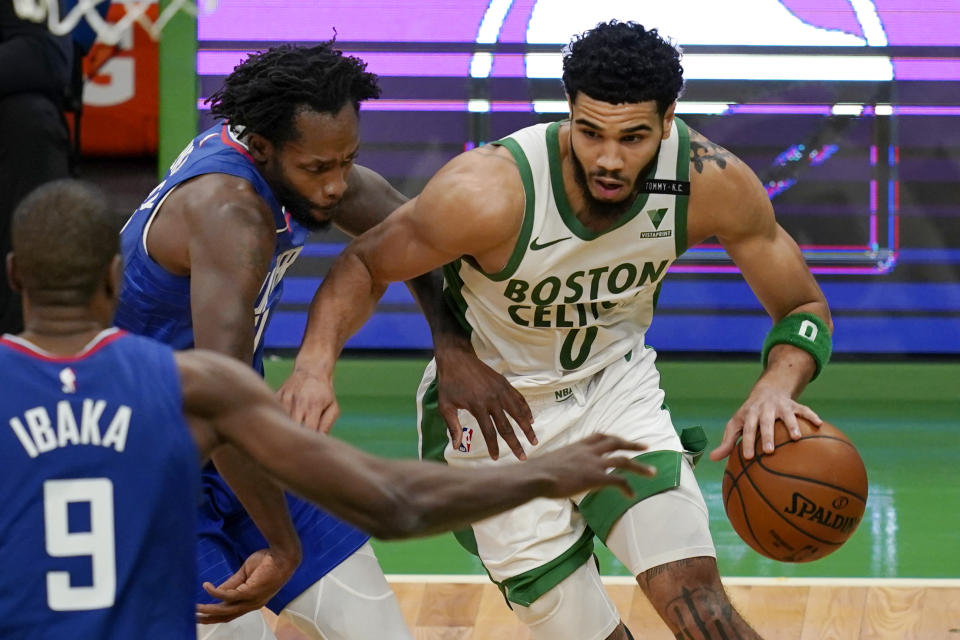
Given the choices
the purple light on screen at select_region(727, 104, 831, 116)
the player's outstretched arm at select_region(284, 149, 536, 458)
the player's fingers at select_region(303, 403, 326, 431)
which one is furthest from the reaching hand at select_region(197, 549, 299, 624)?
the purple light on screen at select_region(727, 104, 831, 116)

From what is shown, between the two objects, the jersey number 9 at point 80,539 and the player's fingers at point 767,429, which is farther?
the player's fingers at point 767,429

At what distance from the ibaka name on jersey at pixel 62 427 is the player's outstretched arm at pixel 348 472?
13cm

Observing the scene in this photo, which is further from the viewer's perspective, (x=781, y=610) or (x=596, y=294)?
(x=781, y=610)

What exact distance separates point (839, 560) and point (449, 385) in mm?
2150

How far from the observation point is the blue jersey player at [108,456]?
202 cm

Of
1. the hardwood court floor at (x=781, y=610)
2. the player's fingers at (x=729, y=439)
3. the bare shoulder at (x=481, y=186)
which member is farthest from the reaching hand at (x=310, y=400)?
the hardwood court floor at (x=781, y=610)

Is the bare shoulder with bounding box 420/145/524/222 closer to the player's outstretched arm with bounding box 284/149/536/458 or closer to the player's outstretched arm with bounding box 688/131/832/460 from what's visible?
the player's outstretched arm with bounding box 284/149/536/458

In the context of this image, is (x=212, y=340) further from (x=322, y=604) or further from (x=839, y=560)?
(x=839, y=560)

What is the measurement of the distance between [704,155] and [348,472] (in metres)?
1.77

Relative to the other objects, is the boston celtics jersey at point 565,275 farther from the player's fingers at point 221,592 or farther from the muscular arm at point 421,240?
the player's fingers at point 221,592

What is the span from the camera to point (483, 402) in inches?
143

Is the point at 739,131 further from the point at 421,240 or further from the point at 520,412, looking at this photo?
the point at 421,240

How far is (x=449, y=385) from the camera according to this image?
146 inches

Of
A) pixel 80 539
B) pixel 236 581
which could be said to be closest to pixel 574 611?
pixel 236 581
